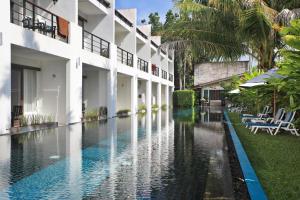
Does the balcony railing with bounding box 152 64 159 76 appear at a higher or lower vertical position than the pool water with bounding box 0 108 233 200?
higher

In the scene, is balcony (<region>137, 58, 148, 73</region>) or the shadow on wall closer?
the shadow on wall

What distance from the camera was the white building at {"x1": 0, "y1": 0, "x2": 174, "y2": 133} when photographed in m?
12.2

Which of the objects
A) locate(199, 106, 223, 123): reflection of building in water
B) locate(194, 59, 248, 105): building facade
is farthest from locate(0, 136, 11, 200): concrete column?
locate(194, 59, 248, 105): building facade

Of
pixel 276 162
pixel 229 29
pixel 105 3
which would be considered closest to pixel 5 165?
pixel 276 162

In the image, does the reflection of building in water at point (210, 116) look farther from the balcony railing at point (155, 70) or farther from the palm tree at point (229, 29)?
the balcony railing at point (155, 70)

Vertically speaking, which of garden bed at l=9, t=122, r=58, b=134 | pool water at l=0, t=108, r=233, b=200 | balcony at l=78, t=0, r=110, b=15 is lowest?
pool water at l=0, t=108, r=233, b=200

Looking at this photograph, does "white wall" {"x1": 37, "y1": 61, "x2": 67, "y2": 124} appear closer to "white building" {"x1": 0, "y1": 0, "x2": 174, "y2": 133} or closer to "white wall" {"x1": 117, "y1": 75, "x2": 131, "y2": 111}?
"white building" {"x1": 0, "y1": 0, "x2": 174, "y2": 133}

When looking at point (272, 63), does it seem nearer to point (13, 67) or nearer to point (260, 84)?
point (260, 84)

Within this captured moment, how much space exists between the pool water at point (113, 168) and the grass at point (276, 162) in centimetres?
63

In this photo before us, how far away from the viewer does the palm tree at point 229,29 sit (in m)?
13.8

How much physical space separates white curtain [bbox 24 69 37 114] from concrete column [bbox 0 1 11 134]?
4.63m

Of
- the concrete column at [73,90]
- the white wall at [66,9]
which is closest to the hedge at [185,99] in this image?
the concrete column at [73,90]

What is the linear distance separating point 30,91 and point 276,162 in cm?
1238

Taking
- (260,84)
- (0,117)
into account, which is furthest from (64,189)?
(260,84)
